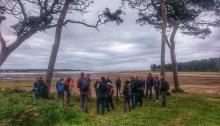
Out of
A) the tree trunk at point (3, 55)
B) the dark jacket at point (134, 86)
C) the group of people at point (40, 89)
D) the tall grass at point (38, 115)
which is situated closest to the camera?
the tall grass at point (38, 115)

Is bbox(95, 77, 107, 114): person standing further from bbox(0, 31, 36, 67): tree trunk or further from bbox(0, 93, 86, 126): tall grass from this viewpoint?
bbox(0, 31, 36, 67): tree trunk

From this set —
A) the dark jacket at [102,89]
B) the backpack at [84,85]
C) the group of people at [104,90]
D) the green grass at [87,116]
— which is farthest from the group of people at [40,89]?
the dark jacket at [102,89]

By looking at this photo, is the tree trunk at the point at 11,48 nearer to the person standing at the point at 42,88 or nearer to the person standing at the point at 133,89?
the person standing at the point at 42,88

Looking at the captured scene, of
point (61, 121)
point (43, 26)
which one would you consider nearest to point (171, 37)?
point (43, 26)

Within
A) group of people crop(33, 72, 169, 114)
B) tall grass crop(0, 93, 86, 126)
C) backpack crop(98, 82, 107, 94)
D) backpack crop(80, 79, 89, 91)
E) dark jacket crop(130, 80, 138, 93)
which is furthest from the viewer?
dark jacket crop(130, 80, 138, 93)

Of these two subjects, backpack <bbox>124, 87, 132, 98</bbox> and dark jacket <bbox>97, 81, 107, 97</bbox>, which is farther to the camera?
backpack <bbox>124, 87, 132, 98</bbox>

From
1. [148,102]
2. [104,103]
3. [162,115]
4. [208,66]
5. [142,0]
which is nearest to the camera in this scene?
[162,115]

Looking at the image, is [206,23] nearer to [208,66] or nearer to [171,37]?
[171,37]

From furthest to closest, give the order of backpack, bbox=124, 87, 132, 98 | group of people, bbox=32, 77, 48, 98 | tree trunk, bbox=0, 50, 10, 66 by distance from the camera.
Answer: group of people, bbox=32, 77, 48, 98
tree trunk, bbox=0, 50, 10, 66
backpack, bbox=124, 87, 132, 98

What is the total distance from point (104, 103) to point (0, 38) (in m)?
7.29

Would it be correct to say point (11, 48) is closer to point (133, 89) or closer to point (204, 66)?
point (133, 89)

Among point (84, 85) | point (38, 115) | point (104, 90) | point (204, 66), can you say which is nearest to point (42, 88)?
point (84, 85)

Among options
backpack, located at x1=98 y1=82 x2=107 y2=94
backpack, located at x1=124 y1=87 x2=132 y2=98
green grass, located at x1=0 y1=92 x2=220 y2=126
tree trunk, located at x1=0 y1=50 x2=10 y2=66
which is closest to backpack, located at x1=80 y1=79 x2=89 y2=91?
backpack, located at x1=98 y1=82 x2=107 y2=94

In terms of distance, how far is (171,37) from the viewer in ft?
130
